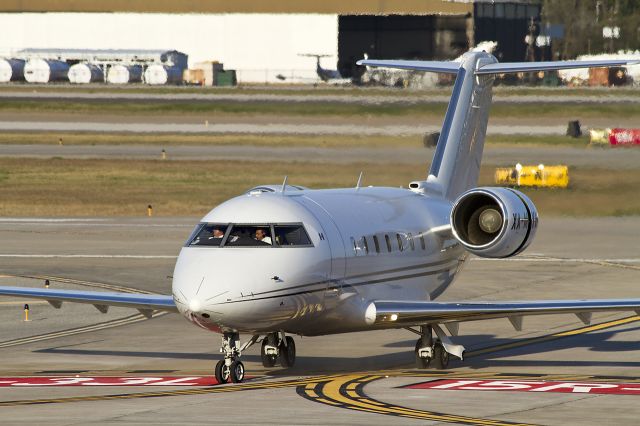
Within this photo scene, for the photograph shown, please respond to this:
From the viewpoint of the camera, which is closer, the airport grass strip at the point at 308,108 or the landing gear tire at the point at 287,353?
the landing gear tire at the point at 287,353

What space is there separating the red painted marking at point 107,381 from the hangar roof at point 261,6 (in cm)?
12121

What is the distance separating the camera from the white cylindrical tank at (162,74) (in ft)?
500

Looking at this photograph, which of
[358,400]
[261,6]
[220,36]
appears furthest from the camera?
[220,36]

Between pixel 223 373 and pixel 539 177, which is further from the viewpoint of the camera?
pixel 539 177

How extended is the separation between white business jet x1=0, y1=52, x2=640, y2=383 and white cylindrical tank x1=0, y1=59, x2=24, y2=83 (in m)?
128

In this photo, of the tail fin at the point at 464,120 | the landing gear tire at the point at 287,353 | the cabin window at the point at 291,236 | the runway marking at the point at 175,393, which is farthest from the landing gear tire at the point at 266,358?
the tail fin at the point at 464,120

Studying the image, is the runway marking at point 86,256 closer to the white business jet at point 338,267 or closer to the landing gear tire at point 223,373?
the white business jet at point 338,267

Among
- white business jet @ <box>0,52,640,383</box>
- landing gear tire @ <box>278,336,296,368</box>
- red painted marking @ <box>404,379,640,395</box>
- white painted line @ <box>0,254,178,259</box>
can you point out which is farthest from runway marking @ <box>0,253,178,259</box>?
red painted marking @ <box>404,379,640,395</box>

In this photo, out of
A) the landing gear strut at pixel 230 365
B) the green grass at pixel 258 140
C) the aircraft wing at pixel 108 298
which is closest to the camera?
the landing gear strut at pixel 230 365

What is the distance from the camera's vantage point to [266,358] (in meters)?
26.8

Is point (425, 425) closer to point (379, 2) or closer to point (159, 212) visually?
point (159, 212)

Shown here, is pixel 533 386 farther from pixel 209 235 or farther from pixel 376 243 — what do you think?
pixel 209 235

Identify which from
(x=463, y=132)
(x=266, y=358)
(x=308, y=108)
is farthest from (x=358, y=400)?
(x=308, y=108)

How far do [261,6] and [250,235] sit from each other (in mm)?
130210
